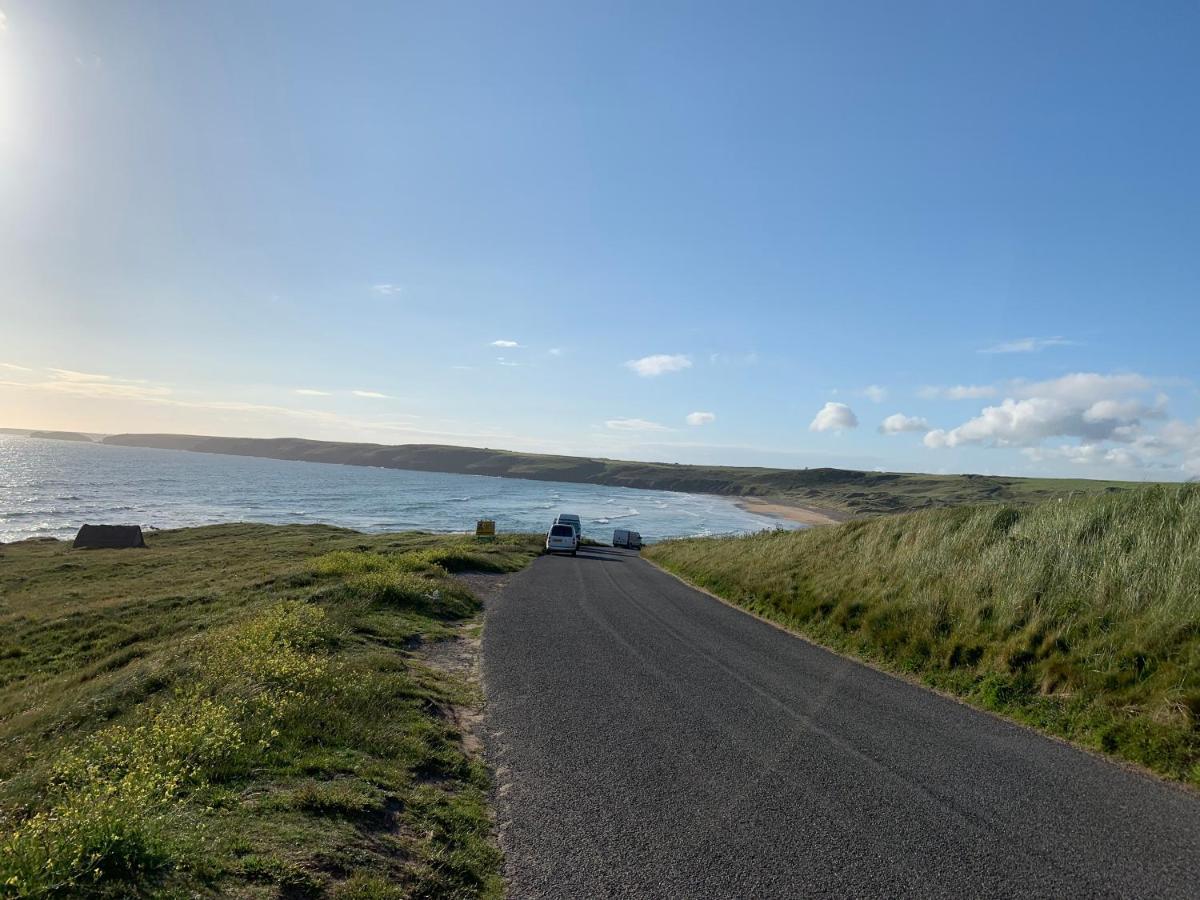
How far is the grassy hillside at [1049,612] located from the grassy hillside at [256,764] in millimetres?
7709

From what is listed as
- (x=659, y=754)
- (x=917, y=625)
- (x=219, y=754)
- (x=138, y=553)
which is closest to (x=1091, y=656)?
(x=917, y=625)

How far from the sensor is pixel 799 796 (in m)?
6.28

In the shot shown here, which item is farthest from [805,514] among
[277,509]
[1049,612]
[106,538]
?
[1049,612]

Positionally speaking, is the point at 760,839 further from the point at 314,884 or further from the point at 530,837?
the point at 314,884

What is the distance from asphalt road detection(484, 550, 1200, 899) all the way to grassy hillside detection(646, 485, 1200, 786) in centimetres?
85

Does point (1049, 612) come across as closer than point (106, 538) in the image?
Yes

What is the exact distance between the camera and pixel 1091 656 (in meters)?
9.17

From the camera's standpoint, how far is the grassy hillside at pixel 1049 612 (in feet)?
26.2

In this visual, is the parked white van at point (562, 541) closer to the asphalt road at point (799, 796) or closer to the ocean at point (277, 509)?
the asphalt road at point (799, 796)

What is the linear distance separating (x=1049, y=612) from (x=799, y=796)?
692 centimetres

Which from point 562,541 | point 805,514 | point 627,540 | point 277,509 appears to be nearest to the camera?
point 562,541

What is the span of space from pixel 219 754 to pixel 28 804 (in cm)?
164

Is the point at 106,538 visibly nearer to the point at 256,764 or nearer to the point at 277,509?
the point at 277,509

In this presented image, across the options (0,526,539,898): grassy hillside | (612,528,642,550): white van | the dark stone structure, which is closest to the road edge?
(0,526,539,898): grassy hillside
